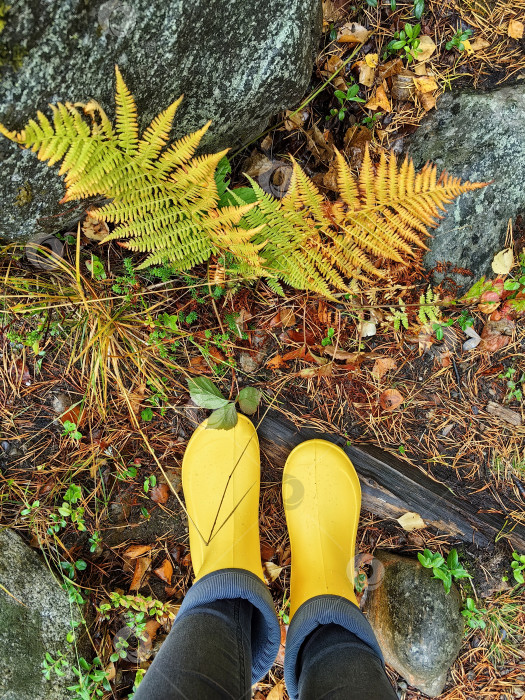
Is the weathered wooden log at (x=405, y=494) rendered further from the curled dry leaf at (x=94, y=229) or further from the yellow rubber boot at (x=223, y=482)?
the curled dry leaf at (x=94, y=229)

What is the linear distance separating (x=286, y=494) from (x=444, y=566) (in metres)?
0.96

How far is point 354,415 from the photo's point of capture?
258 centimetres

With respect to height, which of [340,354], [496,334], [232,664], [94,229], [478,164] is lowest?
[232,664]

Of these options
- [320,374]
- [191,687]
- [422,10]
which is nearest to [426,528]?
[320,374]

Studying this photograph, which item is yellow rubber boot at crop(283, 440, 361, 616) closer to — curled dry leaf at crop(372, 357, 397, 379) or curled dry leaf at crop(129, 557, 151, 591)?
curled dry leaf at crop(372, 357, 397, 379)

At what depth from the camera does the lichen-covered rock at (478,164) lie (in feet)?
7.85

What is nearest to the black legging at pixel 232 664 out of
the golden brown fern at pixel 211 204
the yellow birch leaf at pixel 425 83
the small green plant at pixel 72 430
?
the small green plant at pixel 72 430

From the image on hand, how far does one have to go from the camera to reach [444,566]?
2.54m

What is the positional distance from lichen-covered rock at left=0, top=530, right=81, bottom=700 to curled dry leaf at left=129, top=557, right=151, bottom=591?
33 centimetres

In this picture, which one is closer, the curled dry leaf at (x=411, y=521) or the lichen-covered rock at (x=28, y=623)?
the lichen-covered rock at (x=28, y=623)

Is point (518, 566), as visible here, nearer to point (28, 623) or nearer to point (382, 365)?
point (382, 365)

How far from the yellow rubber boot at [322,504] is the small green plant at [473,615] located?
0.66 m

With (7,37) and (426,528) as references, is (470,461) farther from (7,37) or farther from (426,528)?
(7,37)

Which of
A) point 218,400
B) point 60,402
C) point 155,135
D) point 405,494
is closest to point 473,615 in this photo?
point 405,494
